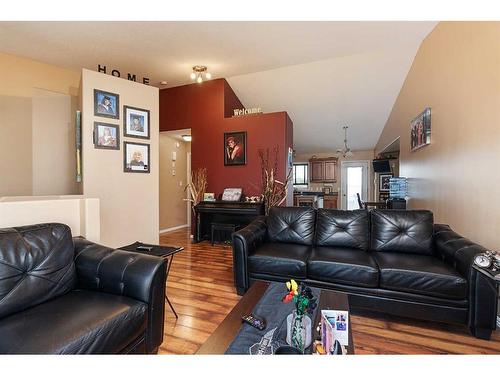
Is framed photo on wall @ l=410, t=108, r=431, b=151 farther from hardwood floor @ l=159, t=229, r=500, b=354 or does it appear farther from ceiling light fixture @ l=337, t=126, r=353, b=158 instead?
hardwood floor @ l=159, t=229, r=500, b=354

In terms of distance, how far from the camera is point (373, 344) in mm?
1656

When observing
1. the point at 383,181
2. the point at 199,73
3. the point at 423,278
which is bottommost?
the point at 423,278

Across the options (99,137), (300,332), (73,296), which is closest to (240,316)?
(300,332)

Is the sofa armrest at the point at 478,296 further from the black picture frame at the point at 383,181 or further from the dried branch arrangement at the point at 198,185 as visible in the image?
the black picture frame at the point at 383,181

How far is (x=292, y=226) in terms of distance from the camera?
2.74 metres

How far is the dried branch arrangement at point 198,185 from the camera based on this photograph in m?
4.82

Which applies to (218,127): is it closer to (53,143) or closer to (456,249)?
(53,143)

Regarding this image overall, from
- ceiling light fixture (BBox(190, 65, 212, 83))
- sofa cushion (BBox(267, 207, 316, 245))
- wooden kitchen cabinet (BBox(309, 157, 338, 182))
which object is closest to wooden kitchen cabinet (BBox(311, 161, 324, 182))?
wooden kitchen cabinet (BBox(309, 157, 338, 182))

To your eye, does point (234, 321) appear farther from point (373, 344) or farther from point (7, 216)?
point (7, 216)

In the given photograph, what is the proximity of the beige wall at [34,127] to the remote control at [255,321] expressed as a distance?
3721 millimetres

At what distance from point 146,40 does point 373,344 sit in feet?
13.2

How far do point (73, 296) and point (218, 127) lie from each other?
12.8ft

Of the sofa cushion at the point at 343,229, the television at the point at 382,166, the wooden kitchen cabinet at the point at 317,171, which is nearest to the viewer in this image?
the sofa cushion at the point at 343,229

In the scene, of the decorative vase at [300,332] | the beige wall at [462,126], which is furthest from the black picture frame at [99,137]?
the beige wall at [462,126]
